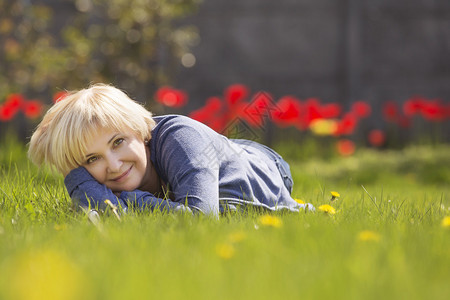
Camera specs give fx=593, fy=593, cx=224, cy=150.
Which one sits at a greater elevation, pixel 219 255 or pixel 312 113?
pixel 219 255

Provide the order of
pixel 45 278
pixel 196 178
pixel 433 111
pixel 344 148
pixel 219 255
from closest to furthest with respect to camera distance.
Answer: pixel 45 278 < pixel 219 255 < pixel 196 178 < pixel 433 111 < pixel 344 148

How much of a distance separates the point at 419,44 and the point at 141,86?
3607 mm

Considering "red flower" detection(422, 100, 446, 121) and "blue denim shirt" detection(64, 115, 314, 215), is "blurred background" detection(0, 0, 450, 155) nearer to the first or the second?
"red flower" detection(422, 100, 446, 121)

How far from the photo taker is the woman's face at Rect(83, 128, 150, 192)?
7.73 feet

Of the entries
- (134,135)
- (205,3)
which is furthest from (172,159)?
(205,3)

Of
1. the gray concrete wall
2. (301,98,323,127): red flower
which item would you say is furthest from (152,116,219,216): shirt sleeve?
the gray concrete wall

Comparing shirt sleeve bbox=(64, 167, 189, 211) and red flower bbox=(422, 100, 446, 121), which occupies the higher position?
shirt sleeve bbox=(64, 167, 189, 211)

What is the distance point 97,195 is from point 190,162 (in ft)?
1.28

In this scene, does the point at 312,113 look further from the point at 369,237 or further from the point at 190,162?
the point at 369,237

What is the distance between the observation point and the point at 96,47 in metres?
6.12

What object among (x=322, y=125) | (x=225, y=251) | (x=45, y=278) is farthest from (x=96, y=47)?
(x=45, y=278)

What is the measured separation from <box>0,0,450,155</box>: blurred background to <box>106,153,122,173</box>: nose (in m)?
3.65

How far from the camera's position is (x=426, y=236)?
1.79 metres

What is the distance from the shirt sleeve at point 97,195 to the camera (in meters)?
2.30
